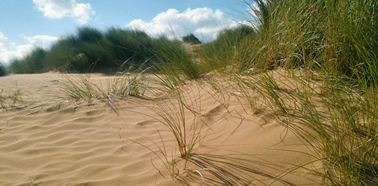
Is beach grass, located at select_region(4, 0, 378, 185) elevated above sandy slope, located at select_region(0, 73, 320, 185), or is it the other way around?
beach grass, located at select_region(4, 0, 378, 185)

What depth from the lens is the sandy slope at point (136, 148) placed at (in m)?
1.69

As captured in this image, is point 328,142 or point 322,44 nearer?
point 328,142

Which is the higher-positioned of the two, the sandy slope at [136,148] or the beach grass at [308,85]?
the beach grass at [308,85]

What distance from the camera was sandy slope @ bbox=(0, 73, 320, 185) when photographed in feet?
5.53

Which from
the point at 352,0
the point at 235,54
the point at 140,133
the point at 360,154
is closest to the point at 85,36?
the point at 235,54

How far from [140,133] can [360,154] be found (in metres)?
1.96

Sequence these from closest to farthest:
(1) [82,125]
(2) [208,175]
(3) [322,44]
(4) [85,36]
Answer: (2) [208,175]
(3) [322,44]
(1) [82,125]
(4) [85,36]

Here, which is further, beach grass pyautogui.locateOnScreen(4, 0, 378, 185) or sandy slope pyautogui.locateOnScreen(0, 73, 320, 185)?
sandy slope pyautogui.locateOnScreen(0, 73, 320, 185)

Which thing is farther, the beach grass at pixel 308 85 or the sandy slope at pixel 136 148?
the sandy slope at pixel 136 148

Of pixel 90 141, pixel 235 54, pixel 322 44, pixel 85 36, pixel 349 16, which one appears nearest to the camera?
pixel 349 16

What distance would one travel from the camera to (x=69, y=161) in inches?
89.0

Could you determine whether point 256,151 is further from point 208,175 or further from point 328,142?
point 328,142

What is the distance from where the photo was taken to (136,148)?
2.36 m

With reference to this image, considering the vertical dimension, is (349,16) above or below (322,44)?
above
